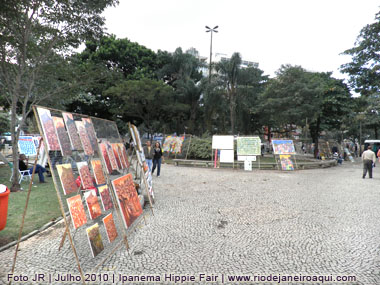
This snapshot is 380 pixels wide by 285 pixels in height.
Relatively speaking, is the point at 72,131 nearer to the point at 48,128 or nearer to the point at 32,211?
the point at 48,128

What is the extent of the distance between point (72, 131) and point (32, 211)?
3113 mm

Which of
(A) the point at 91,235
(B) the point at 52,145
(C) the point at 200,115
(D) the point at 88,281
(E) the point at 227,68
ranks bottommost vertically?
(D) the point at 88,281

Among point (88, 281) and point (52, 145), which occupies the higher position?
point (52, 145)

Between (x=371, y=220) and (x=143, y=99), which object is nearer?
(x=371, y=220)

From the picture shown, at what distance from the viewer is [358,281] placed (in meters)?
2.83

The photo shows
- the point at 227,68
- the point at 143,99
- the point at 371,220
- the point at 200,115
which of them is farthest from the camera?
the point at 200,115

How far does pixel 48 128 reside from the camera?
2.88 meters

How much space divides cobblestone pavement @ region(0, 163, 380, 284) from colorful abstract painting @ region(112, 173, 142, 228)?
40cm

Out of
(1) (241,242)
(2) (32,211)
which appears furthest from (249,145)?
(2) (32,211)

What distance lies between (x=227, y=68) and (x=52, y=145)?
2339cm

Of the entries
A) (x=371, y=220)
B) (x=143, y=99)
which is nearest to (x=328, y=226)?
(x=371, y=220)

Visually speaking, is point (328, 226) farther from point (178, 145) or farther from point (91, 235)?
point (178, 145)

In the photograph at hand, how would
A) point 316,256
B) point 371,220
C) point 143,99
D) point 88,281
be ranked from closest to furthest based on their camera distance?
point 88,281, point 316,256, point 371,220, point 143,99

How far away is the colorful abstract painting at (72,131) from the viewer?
3.28m
